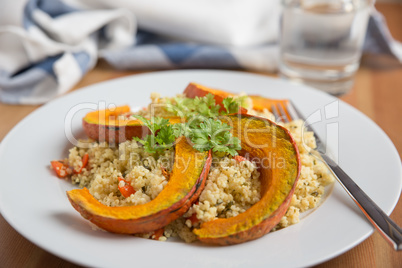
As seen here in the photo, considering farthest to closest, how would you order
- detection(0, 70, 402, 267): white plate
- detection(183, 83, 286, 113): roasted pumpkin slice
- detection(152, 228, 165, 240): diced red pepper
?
detection(183, 83, 286, 113): roasted pumpkin slice, detection(152, 228, 165, 240): diced red pepper, detection(0, 70, 402, 267): white plate

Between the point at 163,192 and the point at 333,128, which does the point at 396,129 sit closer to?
the point at 333,128

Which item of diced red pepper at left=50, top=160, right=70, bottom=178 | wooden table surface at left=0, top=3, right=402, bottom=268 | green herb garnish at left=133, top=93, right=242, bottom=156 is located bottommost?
wooden table surface at left=0, top=3, right=402, bottom=268

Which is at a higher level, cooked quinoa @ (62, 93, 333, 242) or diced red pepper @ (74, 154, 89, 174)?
cooked quinoa @ (62, 93, 333, 242)

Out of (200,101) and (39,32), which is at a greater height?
(200,101)

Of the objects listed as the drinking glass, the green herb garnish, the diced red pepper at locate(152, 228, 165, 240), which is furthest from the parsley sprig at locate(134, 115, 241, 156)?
the drinking glass

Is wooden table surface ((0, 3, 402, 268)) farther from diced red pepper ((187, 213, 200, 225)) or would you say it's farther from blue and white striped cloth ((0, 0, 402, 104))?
diced red pepper ((187, 213, 200, 225))

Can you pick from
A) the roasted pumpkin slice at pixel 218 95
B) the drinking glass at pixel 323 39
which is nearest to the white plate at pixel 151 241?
the roasted pumpkin slice at pixel 218 95

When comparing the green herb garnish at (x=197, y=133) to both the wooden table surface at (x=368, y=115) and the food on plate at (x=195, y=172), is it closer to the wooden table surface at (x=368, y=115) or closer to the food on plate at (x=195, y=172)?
the food on plate at (x=195, y=172)

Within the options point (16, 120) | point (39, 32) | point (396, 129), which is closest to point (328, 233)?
point (396, 129)
